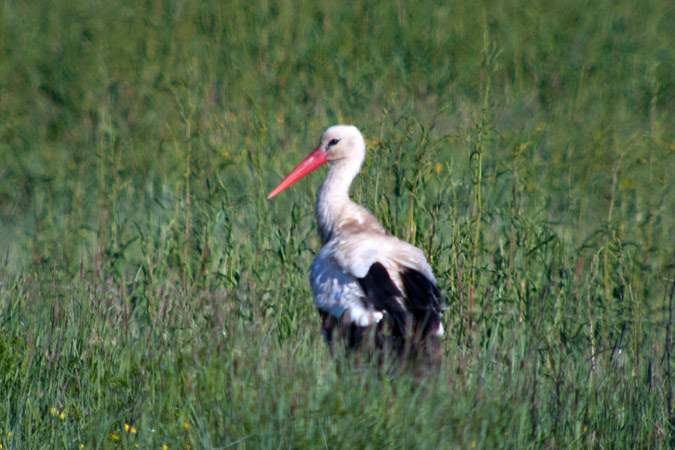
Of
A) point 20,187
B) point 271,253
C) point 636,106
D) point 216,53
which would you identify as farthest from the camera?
point 216,53

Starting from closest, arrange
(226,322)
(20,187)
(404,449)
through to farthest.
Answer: (404,449) < (226,322) < (20,187)

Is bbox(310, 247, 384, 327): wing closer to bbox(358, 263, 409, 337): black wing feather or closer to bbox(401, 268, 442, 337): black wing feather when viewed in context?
bbox(358, 263, 409, 337): black wing feather

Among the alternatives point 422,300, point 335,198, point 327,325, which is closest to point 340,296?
point 327,325

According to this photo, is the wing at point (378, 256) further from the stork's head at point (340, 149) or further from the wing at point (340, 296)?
the stork's head at point (340, 149)

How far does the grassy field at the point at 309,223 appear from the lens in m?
3.14

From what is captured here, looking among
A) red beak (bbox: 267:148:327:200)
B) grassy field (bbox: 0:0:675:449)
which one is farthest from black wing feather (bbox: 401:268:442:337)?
red beak (bbox: 267:148:327:200)

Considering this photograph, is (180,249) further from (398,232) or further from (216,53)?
(216,53)

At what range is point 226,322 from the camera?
12.1 feet

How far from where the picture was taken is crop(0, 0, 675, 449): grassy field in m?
3.14

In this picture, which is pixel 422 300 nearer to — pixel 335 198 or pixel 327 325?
pixel 327 325

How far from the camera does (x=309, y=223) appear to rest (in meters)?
6.00

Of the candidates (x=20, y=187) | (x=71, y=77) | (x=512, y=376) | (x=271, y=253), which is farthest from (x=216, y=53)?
(x=512, y=376)

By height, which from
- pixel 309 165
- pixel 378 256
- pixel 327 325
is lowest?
pixel 327 325

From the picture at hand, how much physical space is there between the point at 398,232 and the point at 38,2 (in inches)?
312
